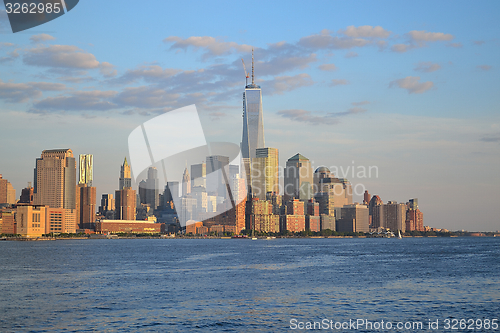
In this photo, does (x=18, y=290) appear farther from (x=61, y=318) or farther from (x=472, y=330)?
(x=472, y=330)

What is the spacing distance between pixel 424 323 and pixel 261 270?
3986 cm

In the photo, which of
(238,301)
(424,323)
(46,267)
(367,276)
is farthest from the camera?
(46,267)

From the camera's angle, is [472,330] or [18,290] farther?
[18,290]

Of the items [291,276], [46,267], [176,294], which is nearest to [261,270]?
[291,276]

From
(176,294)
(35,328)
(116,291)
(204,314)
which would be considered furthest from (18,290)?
(204,314)

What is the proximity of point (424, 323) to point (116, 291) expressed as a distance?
1144 inches

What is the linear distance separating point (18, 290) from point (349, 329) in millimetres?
34343

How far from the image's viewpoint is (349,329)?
35812 millimetres

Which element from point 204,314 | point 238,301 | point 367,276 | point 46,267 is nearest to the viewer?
point 204,314

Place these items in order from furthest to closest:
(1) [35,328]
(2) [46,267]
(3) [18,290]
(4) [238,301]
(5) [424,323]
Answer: (2) [46,267] < (3) [18,290] < (4) [238,301] < (5) [424,323] < (1) [35,328]

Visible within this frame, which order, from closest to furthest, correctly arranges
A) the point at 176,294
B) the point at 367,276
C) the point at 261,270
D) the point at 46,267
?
the point at 176,294 → the point at 367,276 → the point at 261,270 → the point at 46,267

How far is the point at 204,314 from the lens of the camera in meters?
40.5

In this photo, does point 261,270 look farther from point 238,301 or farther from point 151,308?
point 151,308

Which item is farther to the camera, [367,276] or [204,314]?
[367,276]
